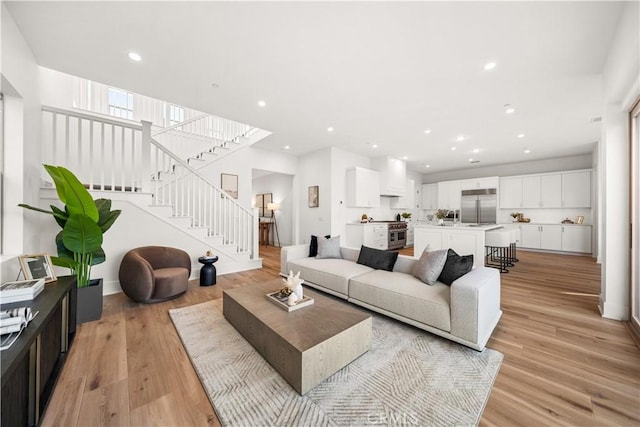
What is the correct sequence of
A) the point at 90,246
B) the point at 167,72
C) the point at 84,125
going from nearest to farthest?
the point at 90,246 < the point at 167,72 < the point at 84,125

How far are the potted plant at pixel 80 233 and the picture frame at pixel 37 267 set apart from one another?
0.24m

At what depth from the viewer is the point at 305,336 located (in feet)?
5.67

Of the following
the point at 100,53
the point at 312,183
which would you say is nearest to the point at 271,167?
the point at 312,183

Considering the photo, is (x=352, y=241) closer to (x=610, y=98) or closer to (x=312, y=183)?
(x=312, y=183)

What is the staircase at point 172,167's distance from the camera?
3.76m

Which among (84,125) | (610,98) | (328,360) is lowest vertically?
(328,360)

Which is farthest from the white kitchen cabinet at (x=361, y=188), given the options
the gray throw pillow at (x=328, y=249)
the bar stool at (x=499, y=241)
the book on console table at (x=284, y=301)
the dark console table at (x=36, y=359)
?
the dark console table at (x=36, y=359)

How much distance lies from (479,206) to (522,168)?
68.8 inches

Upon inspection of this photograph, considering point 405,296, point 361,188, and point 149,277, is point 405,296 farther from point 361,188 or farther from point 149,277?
point 361,188

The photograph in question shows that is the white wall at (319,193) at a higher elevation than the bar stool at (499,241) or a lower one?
higher

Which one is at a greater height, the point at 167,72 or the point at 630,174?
the point at 167,72

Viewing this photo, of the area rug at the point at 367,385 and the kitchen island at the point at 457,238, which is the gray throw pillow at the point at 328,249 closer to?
the area rug at the point at 367,385

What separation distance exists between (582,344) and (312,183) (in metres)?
5.67

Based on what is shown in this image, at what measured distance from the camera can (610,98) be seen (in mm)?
2658
